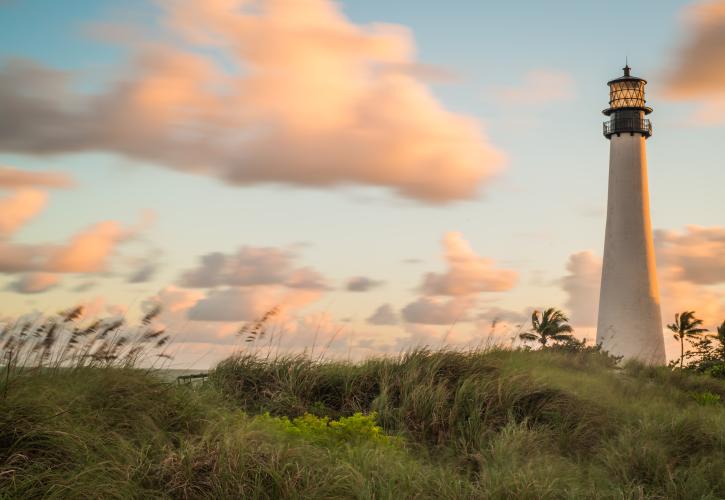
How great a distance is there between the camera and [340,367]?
13.1 meters

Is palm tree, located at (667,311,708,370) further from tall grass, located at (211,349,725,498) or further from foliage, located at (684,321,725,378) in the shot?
tall grass, located at (211,349,725,498)

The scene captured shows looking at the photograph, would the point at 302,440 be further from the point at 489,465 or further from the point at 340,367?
the point at 340,367

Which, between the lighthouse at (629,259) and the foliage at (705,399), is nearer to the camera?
the foliage at (705,399)

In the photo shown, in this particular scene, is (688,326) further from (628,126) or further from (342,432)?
(342,432)

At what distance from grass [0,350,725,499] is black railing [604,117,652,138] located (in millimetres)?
20500

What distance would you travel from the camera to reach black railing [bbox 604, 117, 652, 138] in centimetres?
3238

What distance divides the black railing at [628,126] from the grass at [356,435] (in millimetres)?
20500

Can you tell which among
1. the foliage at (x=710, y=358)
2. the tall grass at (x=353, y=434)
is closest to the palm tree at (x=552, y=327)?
the foliage at (x=710, y=358)

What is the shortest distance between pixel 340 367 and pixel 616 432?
4.80 meters

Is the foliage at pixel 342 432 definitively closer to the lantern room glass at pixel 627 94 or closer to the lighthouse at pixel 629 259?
the lighthouse at pixel 629 259

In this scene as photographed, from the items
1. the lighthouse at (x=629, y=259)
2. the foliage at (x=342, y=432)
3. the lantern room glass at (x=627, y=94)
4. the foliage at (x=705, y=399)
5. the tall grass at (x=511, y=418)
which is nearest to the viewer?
the tall grass at (x=511, y=418)

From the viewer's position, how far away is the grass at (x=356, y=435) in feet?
22.5

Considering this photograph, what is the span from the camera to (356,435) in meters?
9.06

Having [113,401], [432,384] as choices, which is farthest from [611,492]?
[113,401]
